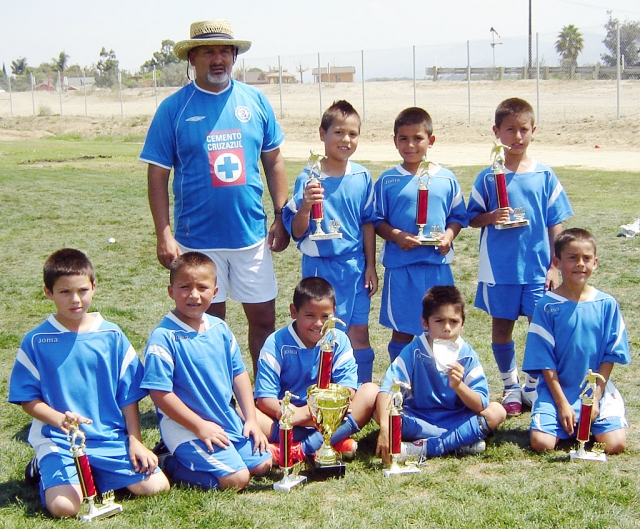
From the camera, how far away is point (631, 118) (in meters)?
22.6

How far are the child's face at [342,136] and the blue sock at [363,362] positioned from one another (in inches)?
45.7

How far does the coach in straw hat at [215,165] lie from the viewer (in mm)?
4570

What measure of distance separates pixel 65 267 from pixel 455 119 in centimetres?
2501

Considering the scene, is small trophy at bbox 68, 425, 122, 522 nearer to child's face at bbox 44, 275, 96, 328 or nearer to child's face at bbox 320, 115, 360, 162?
child's face at bbox 44, 275, 96, 328

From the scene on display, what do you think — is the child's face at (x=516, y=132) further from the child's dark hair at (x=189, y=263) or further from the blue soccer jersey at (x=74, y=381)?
the blue soccer jersey at (x=74, y=381)

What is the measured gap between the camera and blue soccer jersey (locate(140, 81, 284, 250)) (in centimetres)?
459

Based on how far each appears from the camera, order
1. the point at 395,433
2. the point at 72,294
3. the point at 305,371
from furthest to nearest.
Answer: the point at 305,371 → the point at 395,433 → the point at 72,294

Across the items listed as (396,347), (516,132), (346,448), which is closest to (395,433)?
(346,448)

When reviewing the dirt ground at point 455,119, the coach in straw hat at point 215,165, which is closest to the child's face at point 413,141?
the coach in straw hat at point 215,165

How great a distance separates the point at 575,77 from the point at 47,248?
29.7 metres

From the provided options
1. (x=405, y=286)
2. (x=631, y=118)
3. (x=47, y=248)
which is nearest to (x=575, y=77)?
(x=631, y=118)

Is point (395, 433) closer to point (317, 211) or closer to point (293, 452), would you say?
point (293, 452)

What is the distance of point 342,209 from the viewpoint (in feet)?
15.5

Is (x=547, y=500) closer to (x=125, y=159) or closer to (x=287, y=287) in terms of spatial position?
(x=287, y=287)
